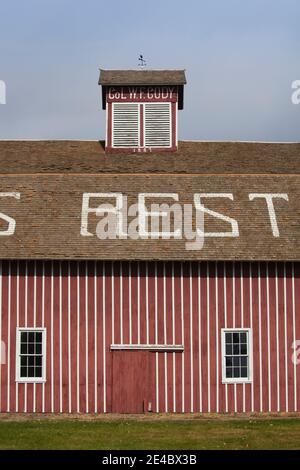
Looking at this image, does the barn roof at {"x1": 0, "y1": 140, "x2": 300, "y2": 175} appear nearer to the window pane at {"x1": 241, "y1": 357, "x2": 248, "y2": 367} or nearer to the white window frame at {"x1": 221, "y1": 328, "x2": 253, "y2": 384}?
the white window frame at {"x1": 221, "y1": 328, "x2": 253, "y2": 384}

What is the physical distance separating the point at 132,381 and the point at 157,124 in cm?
1533

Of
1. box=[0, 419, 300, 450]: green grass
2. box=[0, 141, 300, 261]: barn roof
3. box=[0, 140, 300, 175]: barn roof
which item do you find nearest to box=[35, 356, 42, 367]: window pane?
box=[0, 419, 300, 450]: green grass

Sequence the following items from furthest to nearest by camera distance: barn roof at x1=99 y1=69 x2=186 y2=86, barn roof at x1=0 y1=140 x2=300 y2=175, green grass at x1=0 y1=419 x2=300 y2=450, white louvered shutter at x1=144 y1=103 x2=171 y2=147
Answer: barn roof at x1=99 y1=69 x2=186 y2=86 → white louvered shutter at x1=144 y1=103 x2=171 y2=147 → barn roof at x1=0 y1=140 x2=300 y2=175 → green grass at x1=0 y1=419 x2=300 y2=450

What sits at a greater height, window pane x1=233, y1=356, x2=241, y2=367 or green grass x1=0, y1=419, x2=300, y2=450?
window pane x1=233, y1=356, x2=241, y2=367

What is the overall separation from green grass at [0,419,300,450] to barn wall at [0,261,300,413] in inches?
86.6

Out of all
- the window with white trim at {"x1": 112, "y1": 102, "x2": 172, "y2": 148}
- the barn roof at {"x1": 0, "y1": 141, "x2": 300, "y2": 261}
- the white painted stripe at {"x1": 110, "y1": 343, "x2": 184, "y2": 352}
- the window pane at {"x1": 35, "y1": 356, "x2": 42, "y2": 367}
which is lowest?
the window pane at {"x1": 35, "y1": 356, "x2": 42, "y2": 367}

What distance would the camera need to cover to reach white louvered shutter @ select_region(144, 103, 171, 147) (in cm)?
3822

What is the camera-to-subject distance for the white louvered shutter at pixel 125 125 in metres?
38.3

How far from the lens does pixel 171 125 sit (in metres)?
38.5

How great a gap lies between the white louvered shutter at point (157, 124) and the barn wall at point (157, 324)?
12277mm

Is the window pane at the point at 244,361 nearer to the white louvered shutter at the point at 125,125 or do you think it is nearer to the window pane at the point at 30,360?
the window pane at the point at 30,360

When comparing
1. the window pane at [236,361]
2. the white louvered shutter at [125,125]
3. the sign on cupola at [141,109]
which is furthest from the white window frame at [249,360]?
the white louvered shutter at [125,125]

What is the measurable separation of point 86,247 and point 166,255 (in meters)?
2.61
